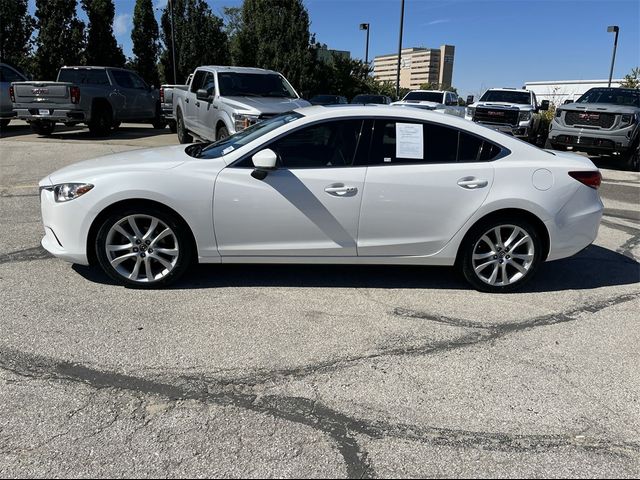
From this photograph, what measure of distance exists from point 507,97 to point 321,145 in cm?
1491

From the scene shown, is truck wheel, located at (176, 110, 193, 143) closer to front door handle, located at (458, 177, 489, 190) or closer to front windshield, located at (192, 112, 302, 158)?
front windshield, located at (192, 112, 302, 158)

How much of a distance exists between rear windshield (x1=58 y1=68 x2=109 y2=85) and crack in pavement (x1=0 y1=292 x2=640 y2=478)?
567 inches

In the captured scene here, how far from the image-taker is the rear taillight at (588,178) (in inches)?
186

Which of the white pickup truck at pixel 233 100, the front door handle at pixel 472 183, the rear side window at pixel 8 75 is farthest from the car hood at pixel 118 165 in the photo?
the rear side window at pixel 8 75

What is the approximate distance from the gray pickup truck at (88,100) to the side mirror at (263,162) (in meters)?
12.3

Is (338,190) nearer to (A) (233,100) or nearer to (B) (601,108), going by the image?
(A) (233,100)

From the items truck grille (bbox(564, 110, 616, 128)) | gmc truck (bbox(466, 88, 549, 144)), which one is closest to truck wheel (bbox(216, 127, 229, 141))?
gmc truck (bbox(466, 88, 549, 144))

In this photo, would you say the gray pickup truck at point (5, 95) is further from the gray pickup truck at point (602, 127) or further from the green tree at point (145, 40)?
the green tree at point (145, 40)

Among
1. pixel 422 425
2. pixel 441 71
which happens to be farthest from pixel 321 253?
pixel 441 71

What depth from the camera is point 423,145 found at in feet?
15.1

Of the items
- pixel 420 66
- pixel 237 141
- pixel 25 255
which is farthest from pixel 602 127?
pixel 420 66

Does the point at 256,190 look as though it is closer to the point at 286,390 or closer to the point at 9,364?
the point at 286,390

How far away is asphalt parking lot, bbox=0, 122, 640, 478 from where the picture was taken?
2584 millimetres

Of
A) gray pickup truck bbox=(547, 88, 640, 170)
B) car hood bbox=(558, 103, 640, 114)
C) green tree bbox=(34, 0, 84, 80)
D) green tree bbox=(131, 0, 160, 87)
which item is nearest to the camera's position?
gray pickup truck bbox=(547, 88, 640, 170)
